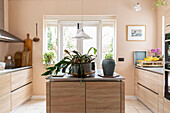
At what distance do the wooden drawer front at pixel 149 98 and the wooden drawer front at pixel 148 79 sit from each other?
11 centimetres

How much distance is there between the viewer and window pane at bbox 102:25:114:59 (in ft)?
12.7

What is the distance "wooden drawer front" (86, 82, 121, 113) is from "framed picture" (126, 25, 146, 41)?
2.20m

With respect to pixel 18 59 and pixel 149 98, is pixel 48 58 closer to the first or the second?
pixel 18 59

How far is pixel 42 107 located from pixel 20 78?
819 millimetres

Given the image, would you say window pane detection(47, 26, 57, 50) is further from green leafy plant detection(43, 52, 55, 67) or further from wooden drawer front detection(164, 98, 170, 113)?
wooden drawer front detection(164, 98, 170, 113)

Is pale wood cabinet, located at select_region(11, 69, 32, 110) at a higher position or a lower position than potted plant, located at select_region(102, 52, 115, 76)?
lower

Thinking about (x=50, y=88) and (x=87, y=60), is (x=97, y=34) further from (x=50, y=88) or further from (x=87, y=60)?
(x=50, y=88)

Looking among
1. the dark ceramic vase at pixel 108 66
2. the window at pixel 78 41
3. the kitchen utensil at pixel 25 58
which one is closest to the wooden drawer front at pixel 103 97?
the dark ceramic vase at pixel 108 66

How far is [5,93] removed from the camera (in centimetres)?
241

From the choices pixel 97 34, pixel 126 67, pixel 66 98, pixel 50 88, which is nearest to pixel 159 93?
pixel 126 67

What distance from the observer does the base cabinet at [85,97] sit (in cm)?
179

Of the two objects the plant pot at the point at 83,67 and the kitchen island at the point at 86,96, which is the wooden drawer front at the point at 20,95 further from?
the plant pot at the point at 83,67

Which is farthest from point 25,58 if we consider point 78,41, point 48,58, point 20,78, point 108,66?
point 108,66

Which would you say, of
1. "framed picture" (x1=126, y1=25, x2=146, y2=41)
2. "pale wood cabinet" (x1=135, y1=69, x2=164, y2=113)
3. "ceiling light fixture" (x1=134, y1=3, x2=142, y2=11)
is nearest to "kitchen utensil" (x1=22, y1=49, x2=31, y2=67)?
"framed picture" (x1=126, y1=25, x2=146, y2=41)
